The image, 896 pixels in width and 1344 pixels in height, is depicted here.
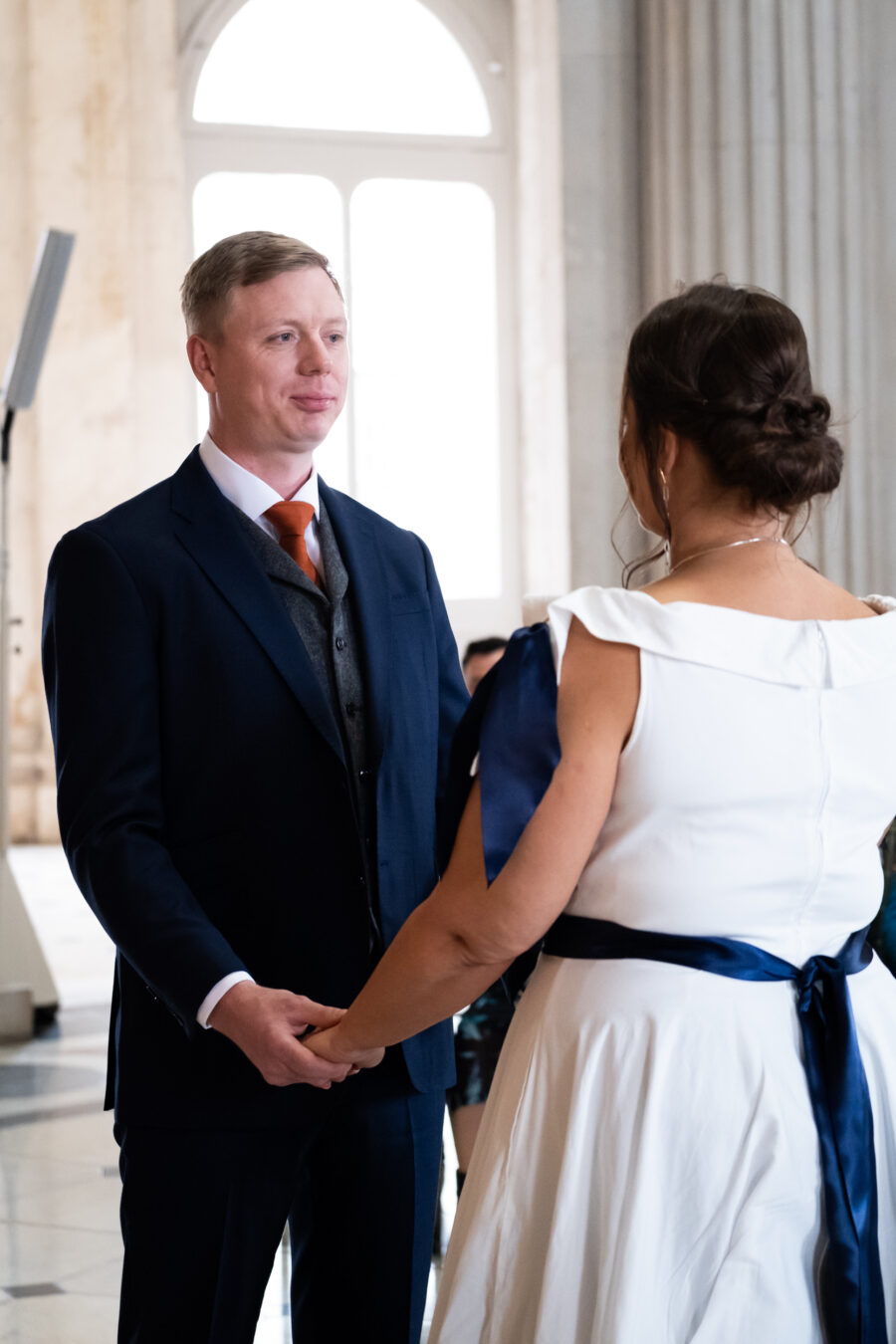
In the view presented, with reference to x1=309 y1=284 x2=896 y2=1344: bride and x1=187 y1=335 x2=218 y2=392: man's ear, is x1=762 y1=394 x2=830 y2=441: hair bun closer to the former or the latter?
x1=309 y1=284 x2=896 y2=1344: bride

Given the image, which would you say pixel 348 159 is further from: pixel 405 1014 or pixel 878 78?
pixel 405 1014

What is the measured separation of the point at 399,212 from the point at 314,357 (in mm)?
9928

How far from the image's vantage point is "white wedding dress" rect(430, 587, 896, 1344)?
1.39 m

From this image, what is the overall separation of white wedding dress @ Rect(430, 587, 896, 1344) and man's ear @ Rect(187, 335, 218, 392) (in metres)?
0.82

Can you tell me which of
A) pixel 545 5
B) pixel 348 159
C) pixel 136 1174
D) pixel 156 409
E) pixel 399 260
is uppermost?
pixel 545 5

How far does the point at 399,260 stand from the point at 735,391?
10565mm

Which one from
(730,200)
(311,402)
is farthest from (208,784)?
(730,200)

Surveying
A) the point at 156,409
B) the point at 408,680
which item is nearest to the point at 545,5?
the point at 156,409

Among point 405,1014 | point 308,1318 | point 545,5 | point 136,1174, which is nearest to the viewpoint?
point 405,1014

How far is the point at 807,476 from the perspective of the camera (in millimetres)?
1444

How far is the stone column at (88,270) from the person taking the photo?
10758mm

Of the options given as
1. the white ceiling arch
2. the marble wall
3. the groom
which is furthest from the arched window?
the groom

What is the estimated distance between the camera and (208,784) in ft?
5.97

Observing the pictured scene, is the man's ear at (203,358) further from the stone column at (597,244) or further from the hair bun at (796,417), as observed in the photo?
the stone column at (597,244)
